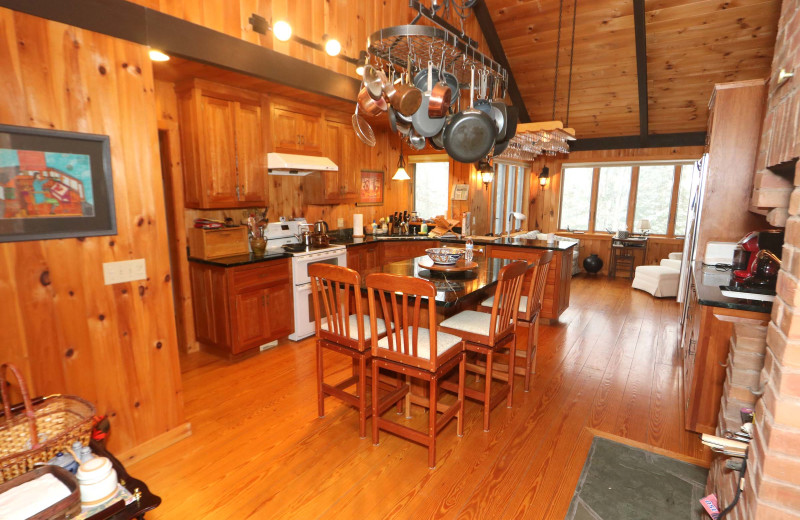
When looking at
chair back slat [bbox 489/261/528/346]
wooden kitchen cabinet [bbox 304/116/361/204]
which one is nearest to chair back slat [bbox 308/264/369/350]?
chair back slat [bbox 489/261/528/346]

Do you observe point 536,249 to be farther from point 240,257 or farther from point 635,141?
point 635,141

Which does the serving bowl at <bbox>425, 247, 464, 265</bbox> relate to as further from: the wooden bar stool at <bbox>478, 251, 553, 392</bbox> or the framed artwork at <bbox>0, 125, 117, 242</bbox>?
the framed artwork at <bbox>0, 125, 117, 242</bbox>

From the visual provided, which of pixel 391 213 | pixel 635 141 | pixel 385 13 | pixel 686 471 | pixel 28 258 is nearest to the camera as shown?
pixel 28 258

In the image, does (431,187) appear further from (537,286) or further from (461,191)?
(537,286)

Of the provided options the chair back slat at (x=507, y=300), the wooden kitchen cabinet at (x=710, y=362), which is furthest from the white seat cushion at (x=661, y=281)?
the chair back slat at (x=507, y=300)

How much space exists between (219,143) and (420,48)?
7.01ft

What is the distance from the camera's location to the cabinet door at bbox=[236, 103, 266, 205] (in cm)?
371

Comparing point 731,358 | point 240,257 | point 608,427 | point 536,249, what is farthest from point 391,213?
point 731,358

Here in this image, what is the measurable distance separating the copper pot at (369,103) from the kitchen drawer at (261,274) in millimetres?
1826

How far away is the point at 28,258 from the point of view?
1.78 m

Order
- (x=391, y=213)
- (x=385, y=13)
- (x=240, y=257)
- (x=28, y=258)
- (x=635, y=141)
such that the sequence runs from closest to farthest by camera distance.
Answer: (x=28, y=258) → (x=240, y=257) → (x=385, y=13) → (x=391, y=213) → (x=635, y=141)

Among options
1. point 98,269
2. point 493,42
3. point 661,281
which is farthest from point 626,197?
point 98,269

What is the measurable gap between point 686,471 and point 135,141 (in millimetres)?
3428

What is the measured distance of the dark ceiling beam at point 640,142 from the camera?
700 centimetres
